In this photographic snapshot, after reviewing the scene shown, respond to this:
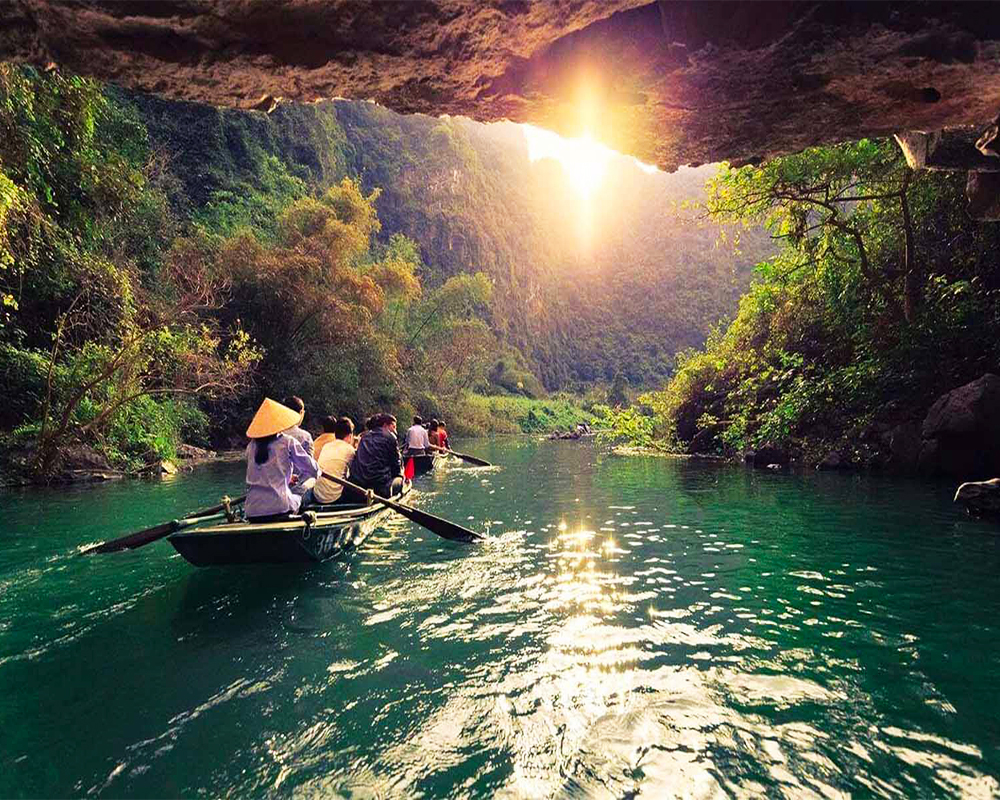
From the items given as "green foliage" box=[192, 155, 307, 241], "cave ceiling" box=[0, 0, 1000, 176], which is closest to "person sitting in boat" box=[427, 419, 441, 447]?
"cave ceiling" box=[0, 0, 1000, 176]

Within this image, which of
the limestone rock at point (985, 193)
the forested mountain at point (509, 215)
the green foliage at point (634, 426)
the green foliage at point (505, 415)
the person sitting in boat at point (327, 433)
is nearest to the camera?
the limestone rock at point (985, 193)

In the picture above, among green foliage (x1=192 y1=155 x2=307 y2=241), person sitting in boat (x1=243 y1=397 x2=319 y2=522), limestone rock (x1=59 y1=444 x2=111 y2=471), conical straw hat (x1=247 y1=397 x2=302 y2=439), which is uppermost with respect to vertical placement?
green foliage (x1=192 y1=155 x2=307 y2=241)

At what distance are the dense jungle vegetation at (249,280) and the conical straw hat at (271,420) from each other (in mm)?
4972

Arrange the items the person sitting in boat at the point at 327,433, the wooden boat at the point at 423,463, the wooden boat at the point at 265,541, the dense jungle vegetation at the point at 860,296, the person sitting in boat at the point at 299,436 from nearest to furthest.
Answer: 1. the wooden boat at the point at 265,541
2. the person sitting in boat at the point at 299,436
3. the person sitting in boat at the point at 327,433
4. the dense jungle vegetation at the point at 860,296
5. the wooden boat at the point at 423,463

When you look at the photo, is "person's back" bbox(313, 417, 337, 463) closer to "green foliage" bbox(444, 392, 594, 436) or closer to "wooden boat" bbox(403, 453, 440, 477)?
"wooden boat" bbox(403, 453, 440, 477)

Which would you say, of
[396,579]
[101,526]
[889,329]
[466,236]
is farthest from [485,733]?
[466,236]

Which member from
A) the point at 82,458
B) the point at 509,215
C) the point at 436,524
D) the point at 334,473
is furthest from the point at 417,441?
the point at 509,215

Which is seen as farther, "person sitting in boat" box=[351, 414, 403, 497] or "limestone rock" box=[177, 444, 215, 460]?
"limestone rock" box=[177, 444, 215, 460]

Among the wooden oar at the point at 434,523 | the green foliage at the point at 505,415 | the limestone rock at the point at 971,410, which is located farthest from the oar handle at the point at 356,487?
the green foliage at the point at 505,415

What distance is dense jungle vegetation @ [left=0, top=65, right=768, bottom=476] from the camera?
1050cm

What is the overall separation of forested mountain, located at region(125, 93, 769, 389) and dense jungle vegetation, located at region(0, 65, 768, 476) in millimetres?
253

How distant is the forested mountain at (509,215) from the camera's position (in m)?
29.9

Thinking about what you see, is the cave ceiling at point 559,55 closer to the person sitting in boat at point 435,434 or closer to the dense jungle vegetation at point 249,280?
the dense jungle vegetation at point 249,280

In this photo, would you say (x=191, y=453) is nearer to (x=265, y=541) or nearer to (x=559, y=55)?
(x=265, y=541)
